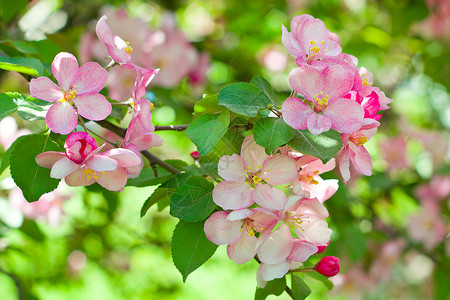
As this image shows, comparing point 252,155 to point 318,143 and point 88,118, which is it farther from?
point 88,118

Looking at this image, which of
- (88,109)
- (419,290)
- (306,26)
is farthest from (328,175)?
(419,290)

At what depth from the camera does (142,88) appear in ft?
2.21

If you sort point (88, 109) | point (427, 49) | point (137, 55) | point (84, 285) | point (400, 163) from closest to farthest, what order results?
point (88, 109) < point (137, 55) < point (427, 49) < point (400, 163) < point (84, 285)

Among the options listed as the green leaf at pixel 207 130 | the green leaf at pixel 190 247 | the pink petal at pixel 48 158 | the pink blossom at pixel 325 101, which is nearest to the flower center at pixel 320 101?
the pink blossom at pixel 325 101

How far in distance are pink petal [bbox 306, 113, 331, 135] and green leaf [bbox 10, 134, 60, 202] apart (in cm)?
32

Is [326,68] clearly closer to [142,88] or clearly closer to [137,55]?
[142,88]

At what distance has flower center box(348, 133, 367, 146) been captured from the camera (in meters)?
0.65

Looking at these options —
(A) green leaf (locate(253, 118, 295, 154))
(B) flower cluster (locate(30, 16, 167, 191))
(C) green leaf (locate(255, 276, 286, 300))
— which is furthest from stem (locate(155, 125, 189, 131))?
(C) green leaf (locate(255, 276, 286, 300))

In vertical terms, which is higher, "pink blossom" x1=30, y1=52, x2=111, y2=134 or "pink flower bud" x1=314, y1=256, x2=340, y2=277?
"pink blossom" x1=30, y1=52, x2=111, y2=134

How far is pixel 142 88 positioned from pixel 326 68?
25cm

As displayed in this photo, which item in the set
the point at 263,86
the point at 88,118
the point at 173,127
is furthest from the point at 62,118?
the point at 263,86

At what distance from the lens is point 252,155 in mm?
650

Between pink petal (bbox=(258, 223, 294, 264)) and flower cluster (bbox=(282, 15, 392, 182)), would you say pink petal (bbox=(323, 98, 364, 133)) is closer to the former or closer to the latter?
flower cluster (bbox=(282, 15, 392, 182))

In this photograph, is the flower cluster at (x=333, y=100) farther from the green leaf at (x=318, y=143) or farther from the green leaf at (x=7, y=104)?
the green leaf at (x=7, y=104)
